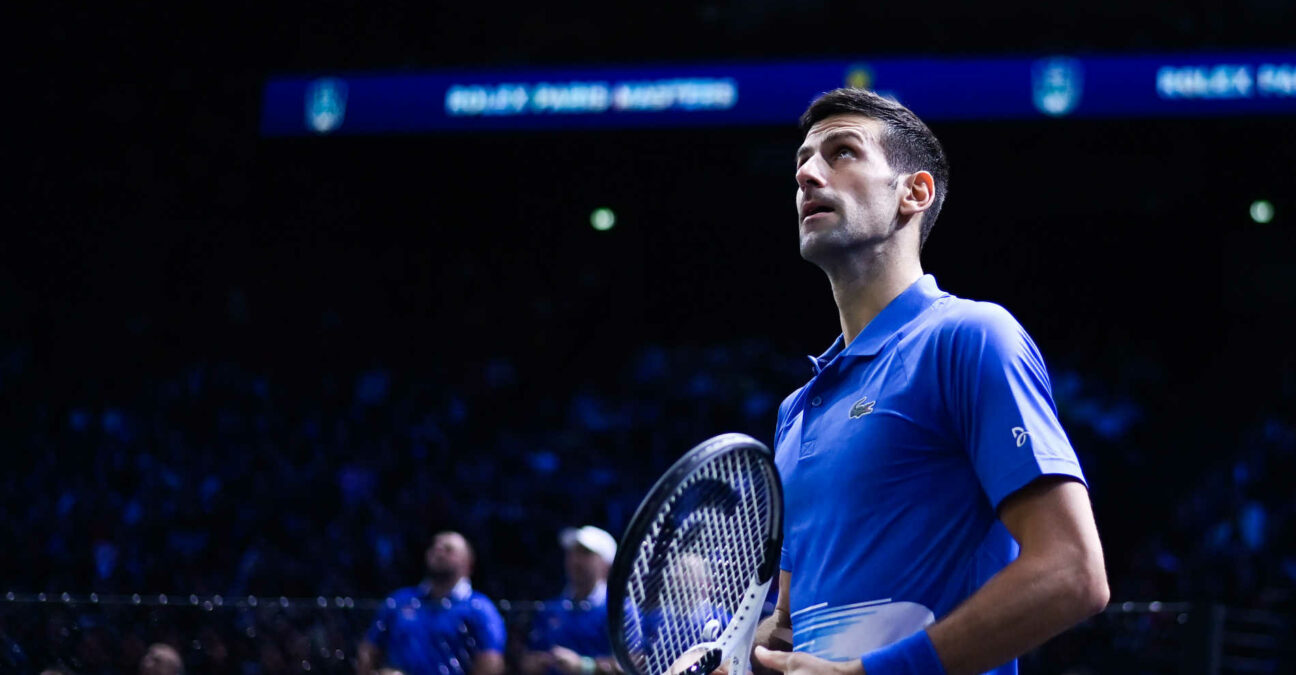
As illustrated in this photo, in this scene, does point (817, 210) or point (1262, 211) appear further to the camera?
point (1262, 211)

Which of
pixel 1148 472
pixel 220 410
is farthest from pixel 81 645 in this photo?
pixel 1148 472

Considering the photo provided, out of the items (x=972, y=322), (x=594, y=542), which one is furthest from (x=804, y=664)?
(x=594, y=542)

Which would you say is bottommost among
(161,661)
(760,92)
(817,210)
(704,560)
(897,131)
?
(161,661)

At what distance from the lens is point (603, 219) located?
1430 cm

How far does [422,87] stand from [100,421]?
14.6 ft

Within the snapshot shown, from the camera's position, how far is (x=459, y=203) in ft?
45.6

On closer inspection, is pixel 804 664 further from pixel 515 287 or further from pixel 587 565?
pixel 515 287

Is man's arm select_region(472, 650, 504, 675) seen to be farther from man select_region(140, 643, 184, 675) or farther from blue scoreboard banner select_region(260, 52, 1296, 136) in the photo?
blue scoreboard banner select_region(260, 52, 1296, 136)

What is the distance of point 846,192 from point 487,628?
292 cm

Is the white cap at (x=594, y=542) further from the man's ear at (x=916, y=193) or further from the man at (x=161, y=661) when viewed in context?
the man's ear at (x=916, y=193)

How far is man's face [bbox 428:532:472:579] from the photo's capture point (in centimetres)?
571

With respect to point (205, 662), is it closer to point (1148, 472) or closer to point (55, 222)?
point (1148, 472)

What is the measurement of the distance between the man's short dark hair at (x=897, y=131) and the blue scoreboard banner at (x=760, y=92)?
8.06m

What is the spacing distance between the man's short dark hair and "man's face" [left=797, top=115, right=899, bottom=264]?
0.06ft
